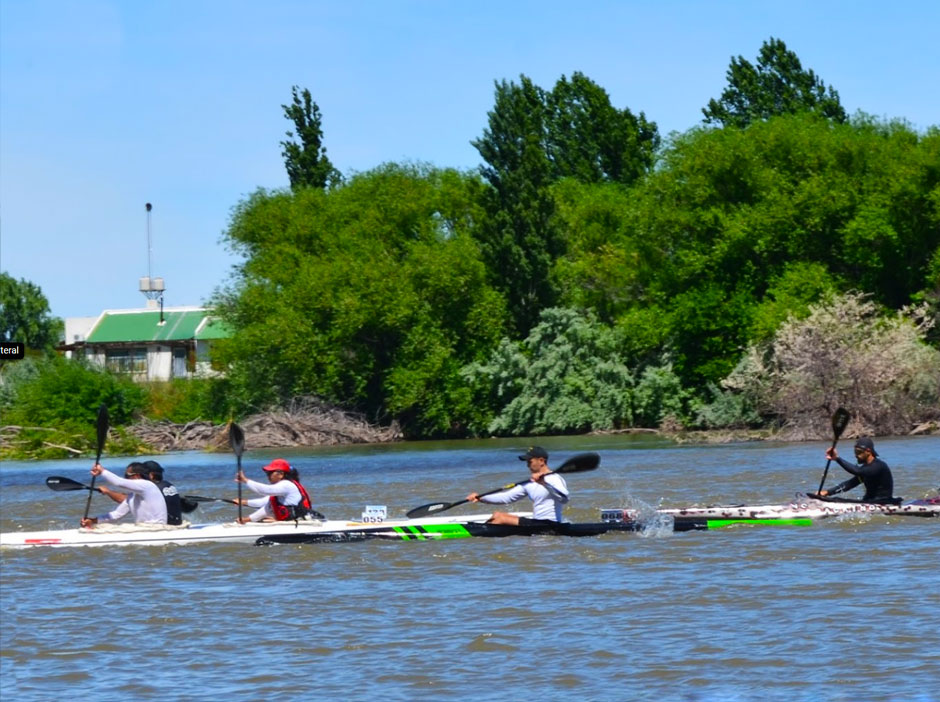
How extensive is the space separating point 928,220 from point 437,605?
40.0 metres

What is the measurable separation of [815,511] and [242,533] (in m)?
7.39

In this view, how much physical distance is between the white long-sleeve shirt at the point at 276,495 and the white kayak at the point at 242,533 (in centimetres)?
38

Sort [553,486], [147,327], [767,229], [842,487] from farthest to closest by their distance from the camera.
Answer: [147,327], [767,229], [842,487], [553,486]

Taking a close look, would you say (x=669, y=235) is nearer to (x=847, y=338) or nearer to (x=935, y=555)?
(x=847, y=338)

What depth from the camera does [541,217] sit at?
185 ft

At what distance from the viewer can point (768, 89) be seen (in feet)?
248

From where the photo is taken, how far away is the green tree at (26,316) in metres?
108

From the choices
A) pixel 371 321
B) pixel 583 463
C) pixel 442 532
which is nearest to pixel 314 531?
pixel 442 532

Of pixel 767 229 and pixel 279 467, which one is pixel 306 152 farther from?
pixel 279 467

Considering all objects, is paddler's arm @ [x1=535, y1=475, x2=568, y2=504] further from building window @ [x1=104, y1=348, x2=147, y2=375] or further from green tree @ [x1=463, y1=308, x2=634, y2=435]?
building window @ [x1=104, y1=348, x2=147, y2=375]

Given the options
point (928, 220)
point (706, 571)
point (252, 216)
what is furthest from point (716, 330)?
point (706, 571)

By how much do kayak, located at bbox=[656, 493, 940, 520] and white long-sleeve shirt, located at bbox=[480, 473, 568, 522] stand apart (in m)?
1.55

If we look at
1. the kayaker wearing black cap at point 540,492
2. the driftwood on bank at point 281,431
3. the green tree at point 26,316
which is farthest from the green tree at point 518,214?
the green tree at point 26,316

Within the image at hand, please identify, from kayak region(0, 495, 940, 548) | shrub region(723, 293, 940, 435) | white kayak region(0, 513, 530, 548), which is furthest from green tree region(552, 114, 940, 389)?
white kayak region(0, 513, 530, 548)
